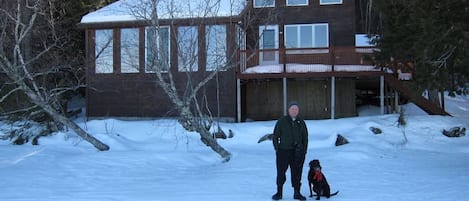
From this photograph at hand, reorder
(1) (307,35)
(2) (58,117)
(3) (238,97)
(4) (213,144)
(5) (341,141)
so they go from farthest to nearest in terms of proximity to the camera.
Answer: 1. (1) (307,35)
2. (3) (238,97)
3. (5) (341,141)
4. (2) (58,117)
5. (4) (213,144)

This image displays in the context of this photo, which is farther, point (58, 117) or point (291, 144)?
point (58, 117)

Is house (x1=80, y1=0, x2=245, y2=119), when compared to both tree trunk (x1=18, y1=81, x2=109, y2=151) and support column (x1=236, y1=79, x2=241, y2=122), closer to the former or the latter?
support column (x1=236, y1=79, x2=241, y2=122)

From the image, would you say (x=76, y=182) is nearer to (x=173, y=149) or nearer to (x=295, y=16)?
(x=173, y=149)

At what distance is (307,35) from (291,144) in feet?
54.1

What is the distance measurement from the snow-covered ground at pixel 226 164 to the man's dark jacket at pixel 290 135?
1.01 metres

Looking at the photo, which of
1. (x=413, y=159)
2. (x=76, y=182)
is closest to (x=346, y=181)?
(x=413, y=159)

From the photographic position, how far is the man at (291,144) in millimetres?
8453

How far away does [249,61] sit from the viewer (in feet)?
72.2

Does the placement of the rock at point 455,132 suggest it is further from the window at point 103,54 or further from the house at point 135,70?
the window at point 103,54

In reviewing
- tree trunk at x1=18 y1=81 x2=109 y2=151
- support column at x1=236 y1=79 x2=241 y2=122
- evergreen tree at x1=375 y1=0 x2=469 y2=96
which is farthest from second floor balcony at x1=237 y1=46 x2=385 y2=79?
tree trunk at x1=18 y1=81 x2=109 y2=151

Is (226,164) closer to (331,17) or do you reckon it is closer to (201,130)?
(201,130)

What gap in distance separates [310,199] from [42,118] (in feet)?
44.3

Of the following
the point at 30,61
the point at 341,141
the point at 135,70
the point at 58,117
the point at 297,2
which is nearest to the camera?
the point at 30,61

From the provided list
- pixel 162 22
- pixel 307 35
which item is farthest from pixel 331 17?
pixel 162 22
